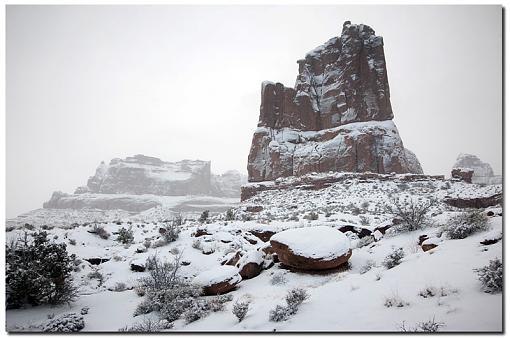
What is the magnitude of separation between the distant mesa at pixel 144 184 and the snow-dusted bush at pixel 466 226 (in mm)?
97351

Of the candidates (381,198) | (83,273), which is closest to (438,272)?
(83,273)

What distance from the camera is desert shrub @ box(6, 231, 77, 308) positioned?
5875 millimetres

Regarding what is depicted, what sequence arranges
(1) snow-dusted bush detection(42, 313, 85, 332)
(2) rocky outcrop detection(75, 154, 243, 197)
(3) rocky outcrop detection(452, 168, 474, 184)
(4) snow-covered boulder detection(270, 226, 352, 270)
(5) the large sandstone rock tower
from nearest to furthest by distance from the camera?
(1) snow-dusted bush detection(42, 313, 85, 332) → (4) snow-covered boulder detection(270, 226, 352, 270) → (3) rocky outcrop detection(452, 168, 474, 184) → (5) the large sandstone rock tower → (2) rocky outcrop detection(75, 154, 243, 197)

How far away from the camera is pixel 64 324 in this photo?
16.8ft

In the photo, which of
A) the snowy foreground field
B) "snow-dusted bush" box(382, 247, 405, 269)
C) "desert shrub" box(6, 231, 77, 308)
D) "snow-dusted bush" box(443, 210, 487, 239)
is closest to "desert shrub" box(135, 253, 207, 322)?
the snowy foreground field

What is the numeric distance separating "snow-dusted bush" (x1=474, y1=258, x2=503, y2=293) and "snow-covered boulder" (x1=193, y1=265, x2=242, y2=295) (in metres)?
5.24

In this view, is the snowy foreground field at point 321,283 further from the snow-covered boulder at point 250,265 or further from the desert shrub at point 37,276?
the desert shrub at point 37,276

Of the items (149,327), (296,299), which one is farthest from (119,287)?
(296,299)

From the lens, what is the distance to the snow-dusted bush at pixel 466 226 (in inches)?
273

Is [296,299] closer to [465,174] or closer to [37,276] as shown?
[37,276]

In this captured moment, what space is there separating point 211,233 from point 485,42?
11115mm

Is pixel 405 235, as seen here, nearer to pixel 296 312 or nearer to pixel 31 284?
pixel 296 312

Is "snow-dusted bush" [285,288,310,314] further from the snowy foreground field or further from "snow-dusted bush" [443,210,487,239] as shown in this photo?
"snow-dusted bush" [443,210,487,239]

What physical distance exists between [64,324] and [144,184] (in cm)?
12010
